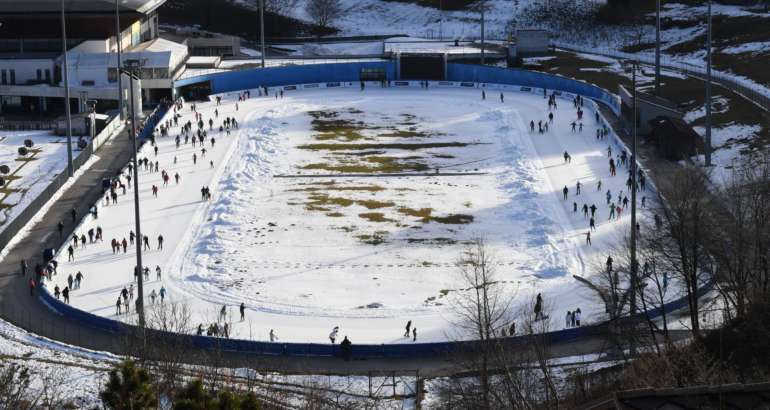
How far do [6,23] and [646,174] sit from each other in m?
53.7

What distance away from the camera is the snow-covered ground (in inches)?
2459

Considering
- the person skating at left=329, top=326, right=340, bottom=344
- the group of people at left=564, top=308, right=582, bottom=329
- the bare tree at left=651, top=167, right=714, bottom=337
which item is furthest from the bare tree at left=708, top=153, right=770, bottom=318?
the person skating at left=329, top=326, right=340, bottom=344

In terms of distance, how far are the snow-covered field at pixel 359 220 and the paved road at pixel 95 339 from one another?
1770 millimetres

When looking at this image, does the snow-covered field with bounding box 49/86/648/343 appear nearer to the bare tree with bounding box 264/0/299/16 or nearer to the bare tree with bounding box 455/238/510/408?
the bare tree with bounding box 455/238/510/408

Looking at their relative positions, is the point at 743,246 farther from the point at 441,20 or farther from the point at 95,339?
the point at 441,20

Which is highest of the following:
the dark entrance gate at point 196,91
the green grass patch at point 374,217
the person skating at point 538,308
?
the dark entrance gate at point 196,91

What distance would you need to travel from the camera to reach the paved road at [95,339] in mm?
39188

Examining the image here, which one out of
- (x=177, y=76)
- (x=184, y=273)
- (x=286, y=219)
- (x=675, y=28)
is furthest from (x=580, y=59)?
(x=184, y=273)

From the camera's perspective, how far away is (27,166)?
70.9 meters

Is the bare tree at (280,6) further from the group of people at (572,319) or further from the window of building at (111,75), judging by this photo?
the group of people at (572,319)

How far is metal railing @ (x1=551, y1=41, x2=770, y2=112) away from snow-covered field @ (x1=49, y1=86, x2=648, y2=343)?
9.63 m

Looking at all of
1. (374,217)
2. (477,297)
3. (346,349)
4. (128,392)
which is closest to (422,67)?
(374,217)

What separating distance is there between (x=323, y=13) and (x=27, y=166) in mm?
58985

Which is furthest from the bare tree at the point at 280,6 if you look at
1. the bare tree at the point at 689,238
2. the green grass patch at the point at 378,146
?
the bare tree at the point at 689,238
